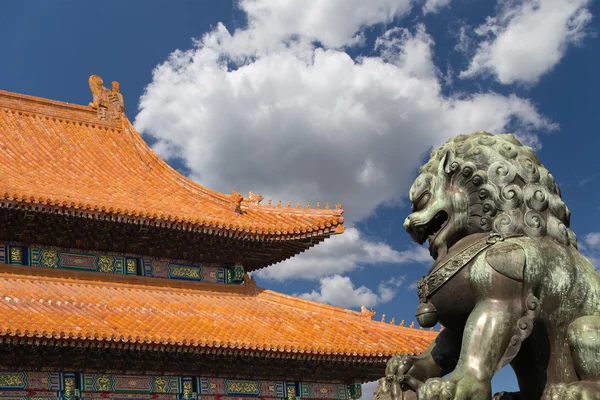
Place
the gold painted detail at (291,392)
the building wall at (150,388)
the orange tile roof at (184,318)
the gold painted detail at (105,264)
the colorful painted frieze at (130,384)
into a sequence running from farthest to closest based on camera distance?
the gold painted detail at (105,264), the gold painted detail at (291,392), the colorful painted frieze at (130,384), the building wall at (150,388), the orange tile roof at (184,318)

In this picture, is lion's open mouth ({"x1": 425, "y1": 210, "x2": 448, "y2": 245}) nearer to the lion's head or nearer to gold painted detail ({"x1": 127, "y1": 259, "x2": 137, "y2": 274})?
the lion's head

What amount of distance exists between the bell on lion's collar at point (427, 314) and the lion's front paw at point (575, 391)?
2.12ft

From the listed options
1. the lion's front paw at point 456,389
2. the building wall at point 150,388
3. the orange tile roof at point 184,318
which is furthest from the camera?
the building wall at point 150,388

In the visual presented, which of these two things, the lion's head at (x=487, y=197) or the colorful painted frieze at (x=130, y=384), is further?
the colorful painted frieze at (x=130, y=384)

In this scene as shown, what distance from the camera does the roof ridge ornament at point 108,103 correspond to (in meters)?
20.6

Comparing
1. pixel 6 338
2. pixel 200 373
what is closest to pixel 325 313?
pixel 200 373

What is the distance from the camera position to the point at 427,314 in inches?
164

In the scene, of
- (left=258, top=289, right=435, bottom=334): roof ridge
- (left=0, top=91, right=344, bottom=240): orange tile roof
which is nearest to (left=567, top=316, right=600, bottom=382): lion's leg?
(left=0, top=91, right=344, bottom=240): orange tile roof

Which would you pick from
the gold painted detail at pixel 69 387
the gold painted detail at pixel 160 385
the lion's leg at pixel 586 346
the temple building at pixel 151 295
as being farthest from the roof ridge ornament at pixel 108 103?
the lion's leg at pixel 586 346

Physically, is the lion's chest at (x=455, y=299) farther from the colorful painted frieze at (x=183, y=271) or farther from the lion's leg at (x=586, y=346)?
the colorful painted frieze at (x=183, y=271)

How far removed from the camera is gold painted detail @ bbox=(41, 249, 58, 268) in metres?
15.6

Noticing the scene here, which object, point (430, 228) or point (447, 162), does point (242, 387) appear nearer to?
point (430, 228)

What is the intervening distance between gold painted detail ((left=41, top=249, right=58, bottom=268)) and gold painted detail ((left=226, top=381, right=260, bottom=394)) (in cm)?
398

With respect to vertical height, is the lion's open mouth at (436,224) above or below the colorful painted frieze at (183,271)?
below
